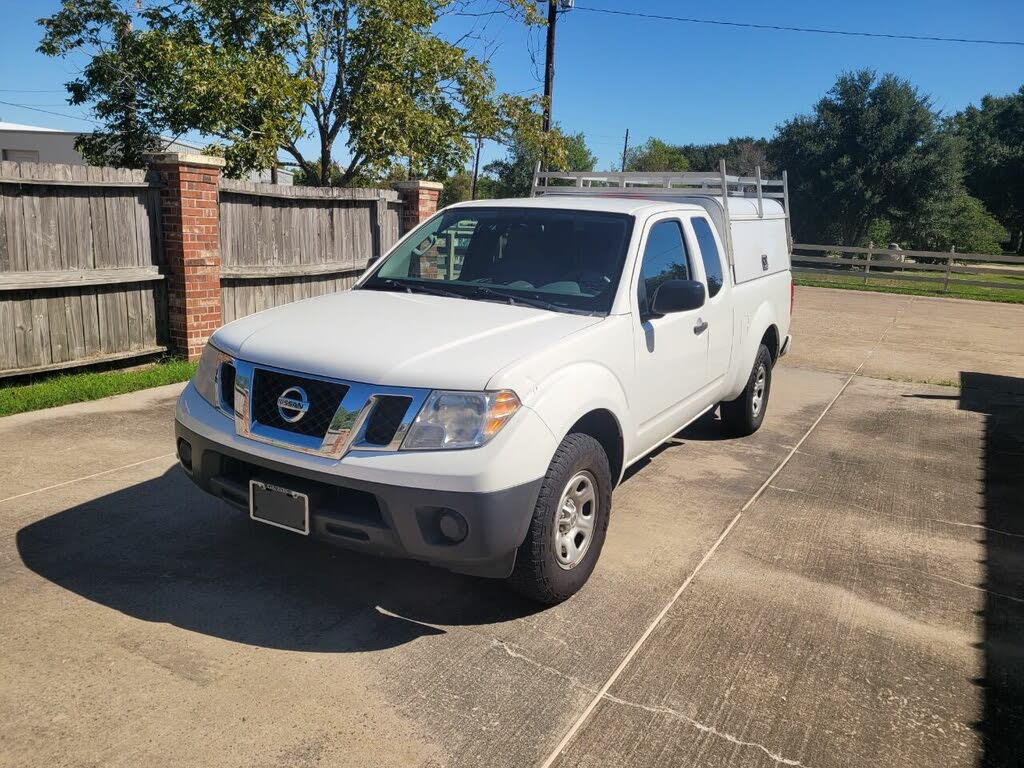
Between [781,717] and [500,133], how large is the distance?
44.3 feet

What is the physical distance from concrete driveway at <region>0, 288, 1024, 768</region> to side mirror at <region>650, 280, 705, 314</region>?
4.27 ft

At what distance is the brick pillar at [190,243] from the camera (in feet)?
26.6

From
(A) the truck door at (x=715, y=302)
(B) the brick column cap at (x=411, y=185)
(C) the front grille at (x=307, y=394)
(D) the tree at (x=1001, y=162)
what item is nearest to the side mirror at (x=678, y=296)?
(A) the truck door at (x=715, y=302)

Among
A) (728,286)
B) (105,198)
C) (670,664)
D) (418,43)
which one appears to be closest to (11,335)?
(105,198)

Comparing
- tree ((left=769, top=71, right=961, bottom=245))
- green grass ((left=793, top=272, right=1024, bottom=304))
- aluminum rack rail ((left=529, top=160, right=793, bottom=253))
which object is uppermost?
tree ((left=769, top=71, right=961, bottom=245))

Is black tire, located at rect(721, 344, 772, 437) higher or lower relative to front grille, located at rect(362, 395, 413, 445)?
lower

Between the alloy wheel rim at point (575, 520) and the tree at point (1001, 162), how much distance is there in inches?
1940

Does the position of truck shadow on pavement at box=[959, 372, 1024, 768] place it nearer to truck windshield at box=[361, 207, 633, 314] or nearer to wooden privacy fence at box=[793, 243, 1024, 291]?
truck windshield at box=[361, 207, 633, 314]

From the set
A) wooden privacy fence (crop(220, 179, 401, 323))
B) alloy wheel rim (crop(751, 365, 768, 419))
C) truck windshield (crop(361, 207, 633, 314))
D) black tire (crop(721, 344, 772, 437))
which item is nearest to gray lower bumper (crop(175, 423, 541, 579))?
truck windshield (crop(361, 207, 633, 314))

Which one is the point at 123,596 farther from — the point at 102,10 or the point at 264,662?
the point at 102,10

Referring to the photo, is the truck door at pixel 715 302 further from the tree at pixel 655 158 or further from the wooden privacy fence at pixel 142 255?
the tree at pixel 655 158

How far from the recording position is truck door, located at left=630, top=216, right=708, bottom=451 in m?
4.46

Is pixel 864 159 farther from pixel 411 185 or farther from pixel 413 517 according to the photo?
pixel 413 517

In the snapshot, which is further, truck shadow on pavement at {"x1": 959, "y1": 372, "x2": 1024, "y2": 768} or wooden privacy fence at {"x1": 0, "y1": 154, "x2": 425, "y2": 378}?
wooden privacy fence at {"x1": 0, "y1": 154, "x2": 425, "y2": 378}
